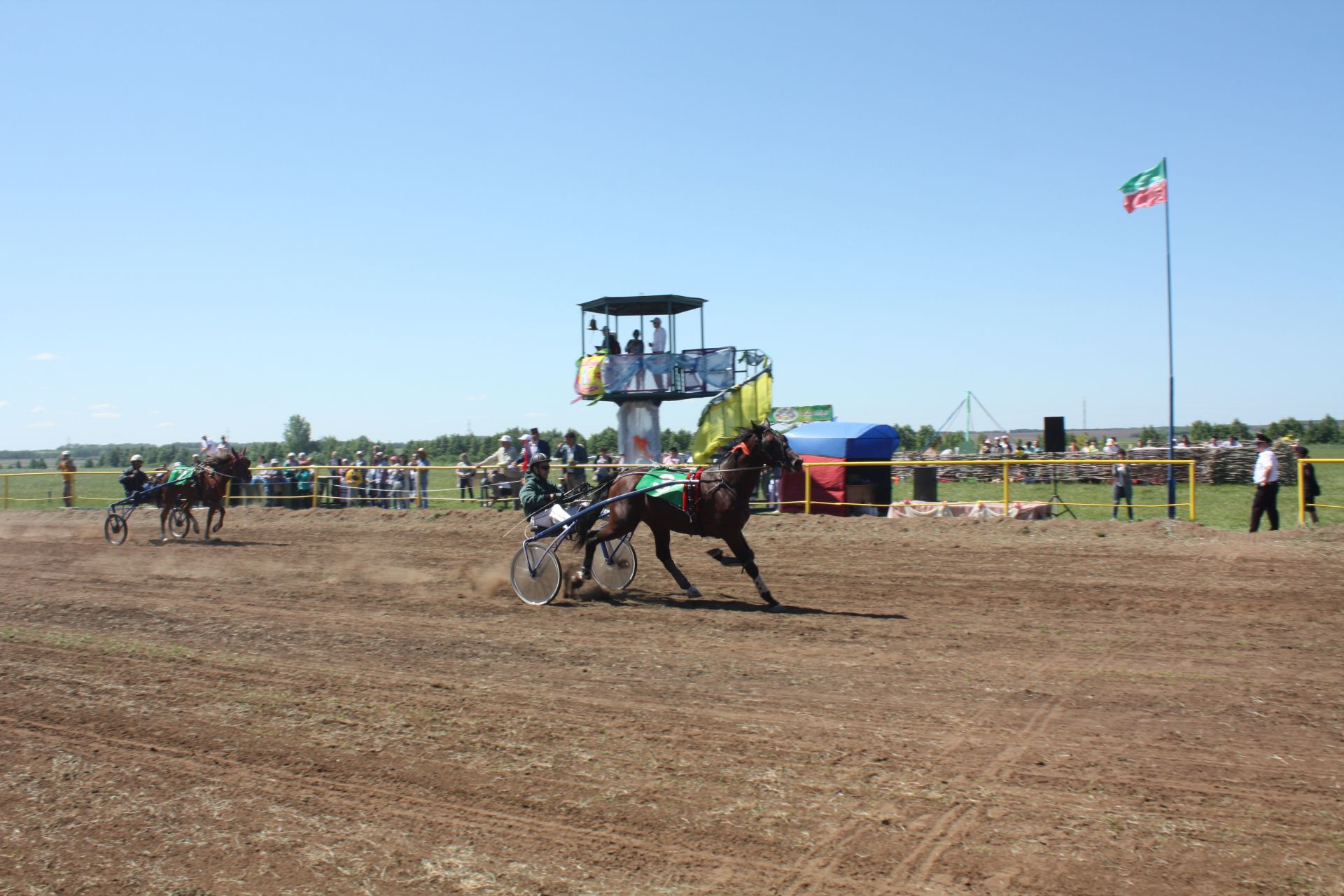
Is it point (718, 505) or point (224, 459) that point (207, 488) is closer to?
point (224, 459)

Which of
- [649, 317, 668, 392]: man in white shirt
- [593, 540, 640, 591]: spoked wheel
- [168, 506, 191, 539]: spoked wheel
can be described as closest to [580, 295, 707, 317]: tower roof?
[649, 317, 668, 392]: man in white shirt

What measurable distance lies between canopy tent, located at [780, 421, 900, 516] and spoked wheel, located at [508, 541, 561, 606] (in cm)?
891

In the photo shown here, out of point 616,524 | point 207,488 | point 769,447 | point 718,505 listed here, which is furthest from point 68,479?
point 769,447

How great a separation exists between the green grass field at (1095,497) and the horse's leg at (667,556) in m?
7.76

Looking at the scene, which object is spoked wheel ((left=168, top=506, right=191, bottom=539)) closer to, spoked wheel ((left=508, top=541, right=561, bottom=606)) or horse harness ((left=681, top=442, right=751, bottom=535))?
spoked wheel ((left=508, top=541, right=561, bottom=606))

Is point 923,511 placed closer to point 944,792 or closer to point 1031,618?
point 1031,618

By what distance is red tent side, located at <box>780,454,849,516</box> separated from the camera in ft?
65.3

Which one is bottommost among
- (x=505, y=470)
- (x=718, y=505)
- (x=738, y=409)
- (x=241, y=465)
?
(x=718, y=505)

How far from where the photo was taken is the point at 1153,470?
1065 inches

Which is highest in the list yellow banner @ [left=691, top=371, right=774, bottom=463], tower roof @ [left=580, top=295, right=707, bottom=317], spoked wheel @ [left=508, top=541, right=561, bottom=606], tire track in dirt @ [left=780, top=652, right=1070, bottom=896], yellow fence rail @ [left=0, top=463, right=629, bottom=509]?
tower roof @ [left=580, top=295, right=707, bottom=317]

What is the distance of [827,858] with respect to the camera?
4.43 meters

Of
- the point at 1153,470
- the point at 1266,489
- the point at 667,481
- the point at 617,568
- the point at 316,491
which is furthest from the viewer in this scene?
the point at 1153,470

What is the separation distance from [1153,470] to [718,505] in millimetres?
20351

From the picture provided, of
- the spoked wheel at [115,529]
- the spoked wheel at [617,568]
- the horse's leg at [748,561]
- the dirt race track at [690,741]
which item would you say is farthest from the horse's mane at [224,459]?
the horse's leg at [748,561]
